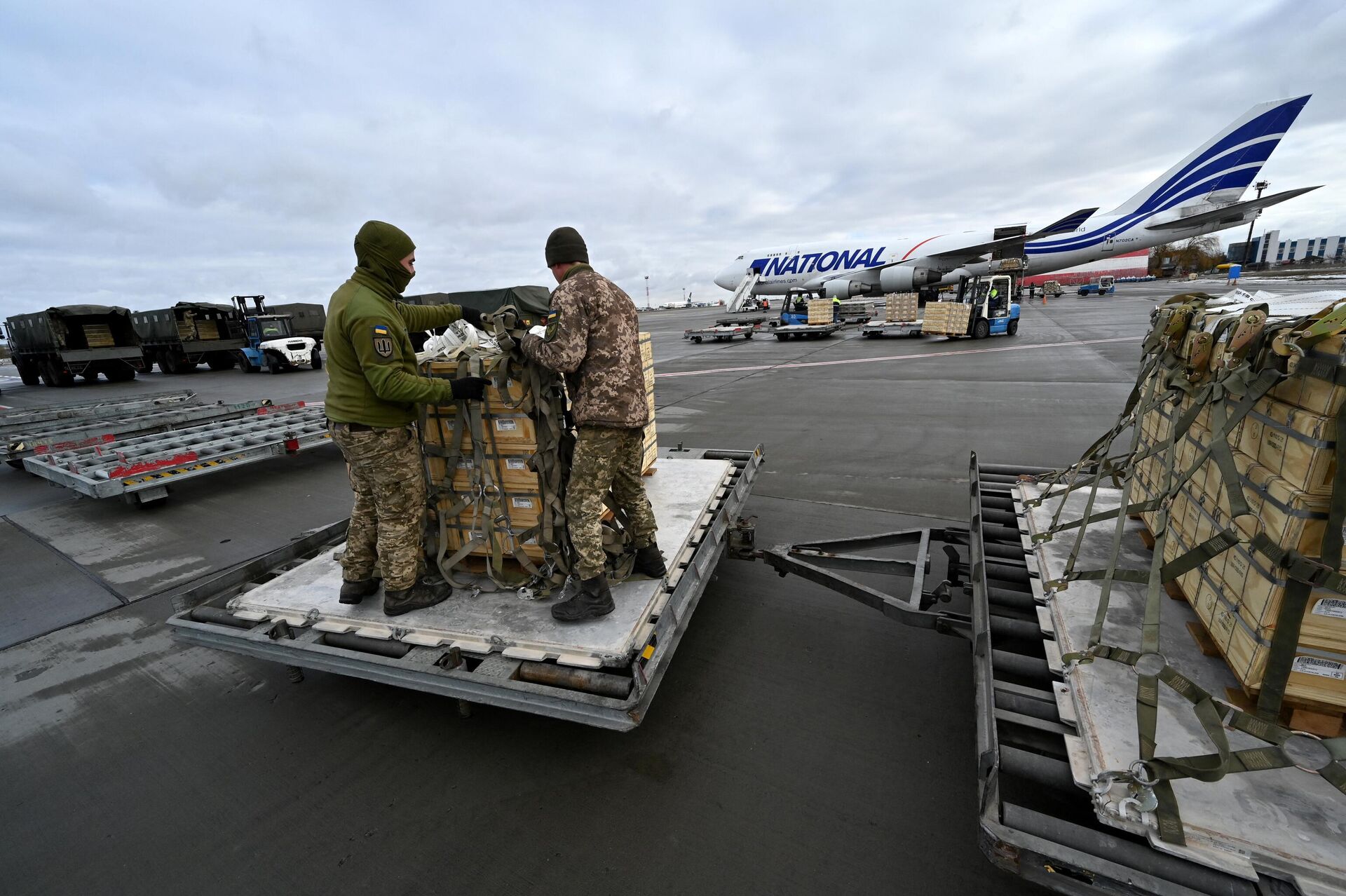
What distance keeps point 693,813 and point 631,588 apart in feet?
3.68

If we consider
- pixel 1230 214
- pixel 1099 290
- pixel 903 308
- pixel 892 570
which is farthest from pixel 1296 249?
pixel 892 570

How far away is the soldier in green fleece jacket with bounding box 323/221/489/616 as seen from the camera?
276cm

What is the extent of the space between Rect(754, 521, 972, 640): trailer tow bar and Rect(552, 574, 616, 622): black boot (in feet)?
4.33

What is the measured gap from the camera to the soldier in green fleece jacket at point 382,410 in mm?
2760

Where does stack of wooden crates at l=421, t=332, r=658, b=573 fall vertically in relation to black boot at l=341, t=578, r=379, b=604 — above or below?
above

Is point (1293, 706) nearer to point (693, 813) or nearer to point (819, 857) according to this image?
point (819, 857)

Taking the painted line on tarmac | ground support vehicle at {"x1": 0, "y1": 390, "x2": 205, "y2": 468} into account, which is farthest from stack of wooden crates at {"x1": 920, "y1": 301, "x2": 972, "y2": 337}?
ground support vehicle at {"x1": 0, "y1": 390, "x2": 205, "y2": 468}

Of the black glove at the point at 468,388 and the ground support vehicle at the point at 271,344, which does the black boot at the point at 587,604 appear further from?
the ground support vehicle at the point at 271,344

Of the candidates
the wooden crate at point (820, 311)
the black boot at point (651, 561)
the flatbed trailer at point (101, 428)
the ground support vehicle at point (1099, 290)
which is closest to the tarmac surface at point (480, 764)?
the black boot at point (651, 561)

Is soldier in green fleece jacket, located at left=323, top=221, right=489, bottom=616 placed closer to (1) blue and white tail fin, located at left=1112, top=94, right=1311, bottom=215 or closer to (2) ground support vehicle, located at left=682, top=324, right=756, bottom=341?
(2) ground support vehicle, located at left=682, top=324, right=756, bottom=341

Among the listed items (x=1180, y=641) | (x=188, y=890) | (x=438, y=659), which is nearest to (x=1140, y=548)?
(x=1180, y=641)

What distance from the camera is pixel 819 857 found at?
2.15 metres

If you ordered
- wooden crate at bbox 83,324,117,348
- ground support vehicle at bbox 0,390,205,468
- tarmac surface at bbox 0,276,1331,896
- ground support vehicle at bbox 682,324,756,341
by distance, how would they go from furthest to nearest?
1. ground support vehicle at bbox 682,324,756,341
2. wooden crate at bbox 83,324,117,348
3. ground support vehicle at bbox 0,390,205,468
4. tarmac surface at bbox 0,276,1331,896

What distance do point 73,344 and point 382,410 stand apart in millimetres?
26757
